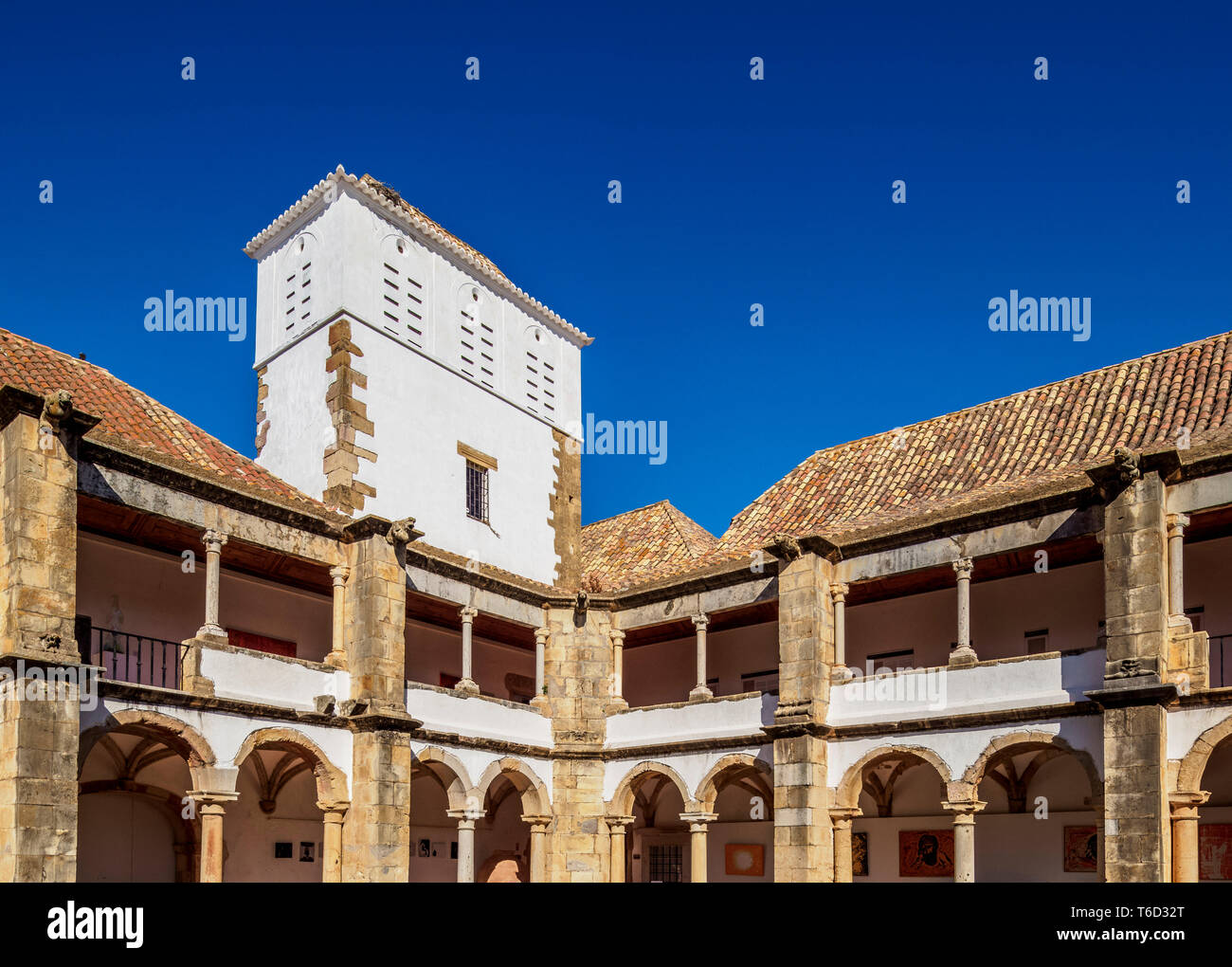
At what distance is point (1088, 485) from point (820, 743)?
5.38 m

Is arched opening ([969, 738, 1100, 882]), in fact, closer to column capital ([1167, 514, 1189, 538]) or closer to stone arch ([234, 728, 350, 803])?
column capital ([1167, 514, 1189, 538])

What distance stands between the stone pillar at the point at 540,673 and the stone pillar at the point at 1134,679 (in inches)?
359

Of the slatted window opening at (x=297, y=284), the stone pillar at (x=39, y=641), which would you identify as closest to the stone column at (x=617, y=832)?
the stone pillar at (x=39, y=641)

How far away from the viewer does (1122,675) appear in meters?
13.7

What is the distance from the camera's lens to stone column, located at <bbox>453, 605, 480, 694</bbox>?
17906 millimetres

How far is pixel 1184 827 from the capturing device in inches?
520

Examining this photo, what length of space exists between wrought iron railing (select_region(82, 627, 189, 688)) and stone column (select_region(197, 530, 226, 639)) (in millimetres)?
640

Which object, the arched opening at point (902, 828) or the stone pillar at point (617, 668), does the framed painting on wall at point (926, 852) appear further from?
the stone pillar at point (617, 668)

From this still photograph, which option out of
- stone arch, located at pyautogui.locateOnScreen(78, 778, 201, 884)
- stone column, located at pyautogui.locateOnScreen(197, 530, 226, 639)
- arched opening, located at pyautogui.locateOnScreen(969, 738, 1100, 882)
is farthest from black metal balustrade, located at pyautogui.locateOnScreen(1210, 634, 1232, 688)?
stone arch, located at pyautogui.locateOnScreen(78, 778, 201, 884)

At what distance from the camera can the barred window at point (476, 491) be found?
19781 millimetres

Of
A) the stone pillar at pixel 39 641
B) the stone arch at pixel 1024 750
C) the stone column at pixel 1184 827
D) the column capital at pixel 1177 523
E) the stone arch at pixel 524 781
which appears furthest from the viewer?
the stone arch at pixel 524 781

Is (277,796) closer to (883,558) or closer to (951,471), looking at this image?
(883,558)

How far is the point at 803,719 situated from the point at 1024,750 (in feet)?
10.2
